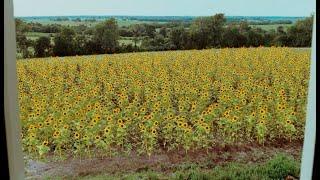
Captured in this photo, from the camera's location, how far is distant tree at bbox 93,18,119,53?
5.45ft

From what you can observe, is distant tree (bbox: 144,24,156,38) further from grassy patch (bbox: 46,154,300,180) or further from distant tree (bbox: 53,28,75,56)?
grassy patch (bbox: 46,154,300,180)

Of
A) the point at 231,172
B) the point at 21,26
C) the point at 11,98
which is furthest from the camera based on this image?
the point at 231,172

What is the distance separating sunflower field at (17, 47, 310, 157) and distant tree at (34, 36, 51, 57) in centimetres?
3

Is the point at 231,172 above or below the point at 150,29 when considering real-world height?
below

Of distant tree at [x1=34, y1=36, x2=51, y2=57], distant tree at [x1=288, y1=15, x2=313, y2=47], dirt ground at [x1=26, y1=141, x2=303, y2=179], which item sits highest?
distant tree at [x1=288, y1=15, x2=313, y2=47]

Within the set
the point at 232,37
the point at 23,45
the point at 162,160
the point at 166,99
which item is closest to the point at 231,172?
the point at 162,160

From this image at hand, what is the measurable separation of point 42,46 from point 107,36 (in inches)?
10.3

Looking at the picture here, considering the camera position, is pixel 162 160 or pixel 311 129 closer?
pixel 311 129

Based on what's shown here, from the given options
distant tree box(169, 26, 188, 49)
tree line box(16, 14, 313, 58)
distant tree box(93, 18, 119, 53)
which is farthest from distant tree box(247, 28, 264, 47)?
distant tree box(93, 18, 119, 53)

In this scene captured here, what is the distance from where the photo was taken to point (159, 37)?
1696mm

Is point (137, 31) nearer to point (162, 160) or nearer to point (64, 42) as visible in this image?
point (64, 42)
